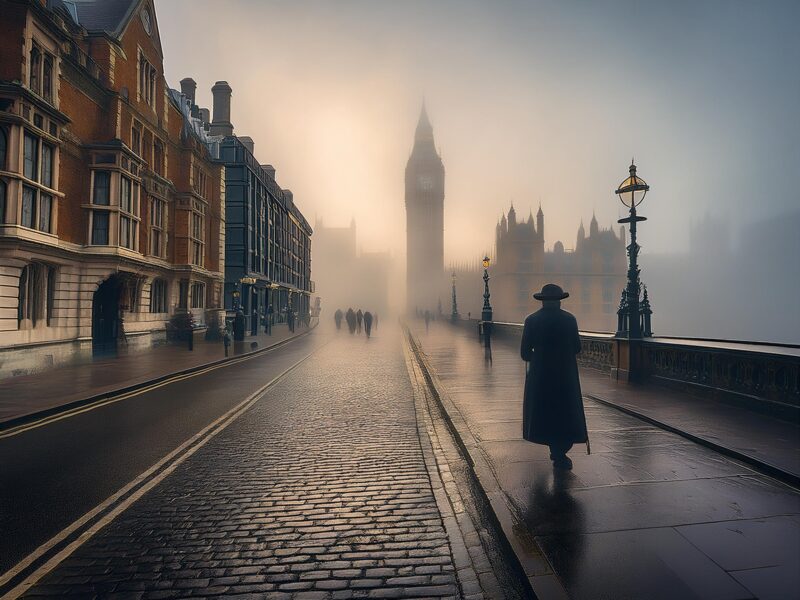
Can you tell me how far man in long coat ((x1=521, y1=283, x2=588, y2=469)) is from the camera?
17.5 feet

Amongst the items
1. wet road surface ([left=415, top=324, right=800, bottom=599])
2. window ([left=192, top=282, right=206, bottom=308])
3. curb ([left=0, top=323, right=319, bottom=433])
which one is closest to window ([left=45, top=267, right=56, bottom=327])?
curb ([left=0, top=323, right=319, bottom=433])

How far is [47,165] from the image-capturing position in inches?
582

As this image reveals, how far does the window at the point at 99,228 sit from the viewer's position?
17578 millimetres

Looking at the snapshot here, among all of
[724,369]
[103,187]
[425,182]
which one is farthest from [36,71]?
[425,182]

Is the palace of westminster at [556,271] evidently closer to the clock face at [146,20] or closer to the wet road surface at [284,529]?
the clock face at [146,20]

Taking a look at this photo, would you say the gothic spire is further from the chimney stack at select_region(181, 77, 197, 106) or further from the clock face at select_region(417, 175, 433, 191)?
the chimney stack at select_region(181, 77, 197, 106)

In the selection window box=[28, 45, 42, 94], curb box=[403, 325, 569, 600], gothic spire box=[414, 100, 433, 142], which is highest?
→ gothic spire box=[414, 100, 433, 142]

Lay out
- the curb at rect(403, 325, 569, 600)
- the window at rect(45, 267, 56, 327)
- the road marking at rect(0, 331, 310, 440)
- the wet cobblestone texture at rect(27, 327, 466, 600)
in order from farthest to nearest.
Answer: the window at rect(45, 267, 56, 327), the road marking at rect(0, 331, 310, 440), the wet cobblestone texture at rect(27, 327, 466, 600), the curb at rect(403, 325, 569, 600)

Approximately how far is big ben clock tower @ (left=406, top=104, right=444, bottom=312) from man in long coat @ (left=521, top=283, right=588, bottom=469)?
11411cm

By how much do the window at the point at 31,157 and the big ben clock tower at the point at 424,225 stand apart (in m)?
107

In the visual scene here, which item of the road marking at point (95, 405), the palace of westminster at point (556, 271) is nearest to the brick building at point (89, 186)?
the road marking at point (95, 405)

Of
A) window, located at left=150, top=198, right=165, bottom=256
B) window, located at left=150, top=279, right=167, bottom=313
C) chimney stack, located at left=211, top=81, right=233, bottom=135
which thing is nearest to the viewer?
window, located at left=150, top=198, right=165, bottom=256

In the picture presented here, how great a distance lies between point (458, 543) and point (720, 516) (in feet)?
7.08

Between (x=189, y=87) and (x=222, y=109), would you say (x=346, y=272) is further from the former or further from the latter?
(x=189, y=87)
